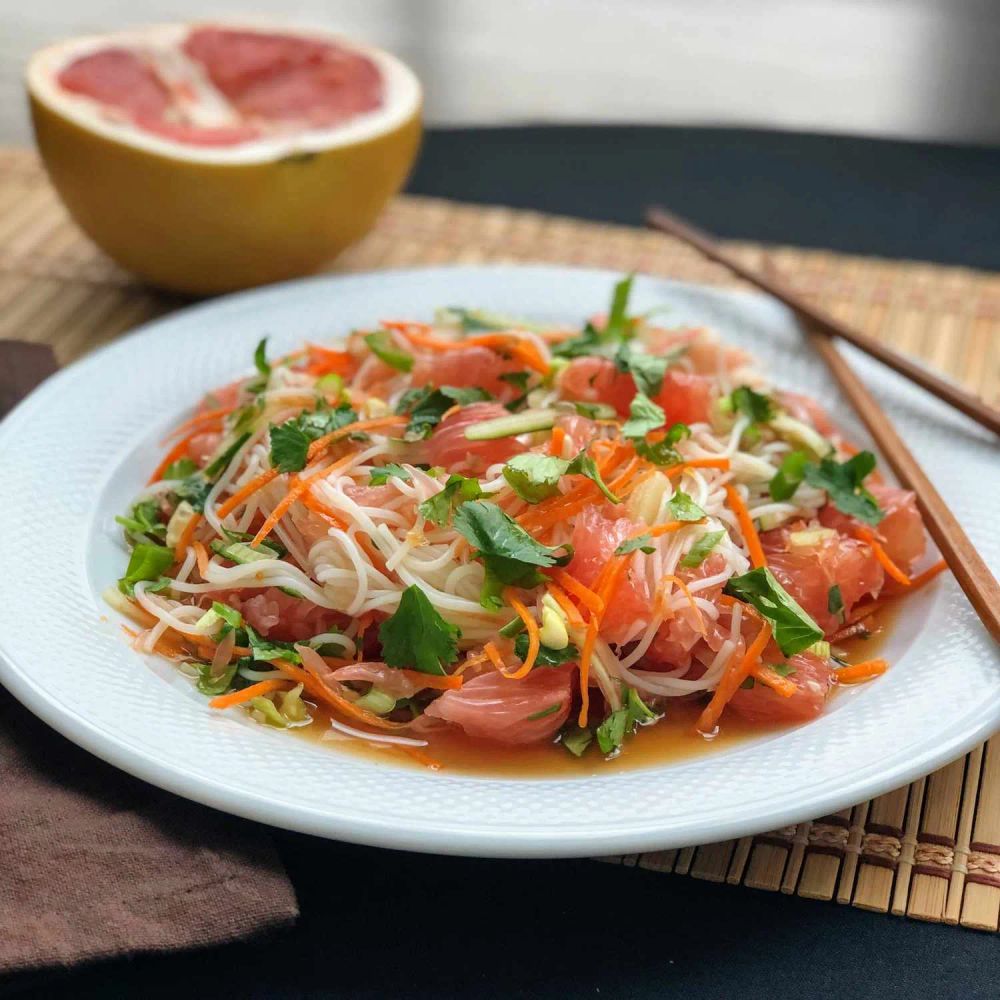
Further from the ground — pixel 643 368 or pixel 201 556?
pixel 643 368

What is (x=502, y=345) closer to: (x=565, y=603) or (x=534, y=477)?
(x=534, y=477)

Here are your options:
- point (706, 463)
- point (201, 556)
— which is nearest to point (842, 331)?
point (706, 463)

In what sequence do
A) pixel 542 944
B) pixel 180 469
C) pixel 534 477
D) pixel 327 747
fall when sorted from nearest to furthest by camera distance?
pixel 542 944, pixel 327 747, pixel 534 477, pixel 180 469

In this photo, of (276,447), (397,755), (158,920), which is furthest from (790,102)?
(158,920)

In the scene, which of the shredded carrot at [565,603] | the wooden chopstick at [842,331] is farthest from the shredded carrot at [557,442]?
the wooden chopstick at [842,331]

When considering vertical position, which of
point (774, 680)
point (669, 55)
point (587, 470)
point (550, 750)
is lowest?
point (669, 55)

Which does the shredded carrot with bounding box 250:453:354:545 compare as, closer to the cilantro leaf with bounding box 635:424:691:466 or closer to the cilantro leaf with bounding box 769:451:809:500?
the cilantro leaf with bounding box 635:424:691:466

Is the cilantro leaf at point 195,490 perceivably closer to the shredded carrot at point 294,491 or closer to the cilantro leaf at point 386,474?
the shredded carrot at point 294,491
